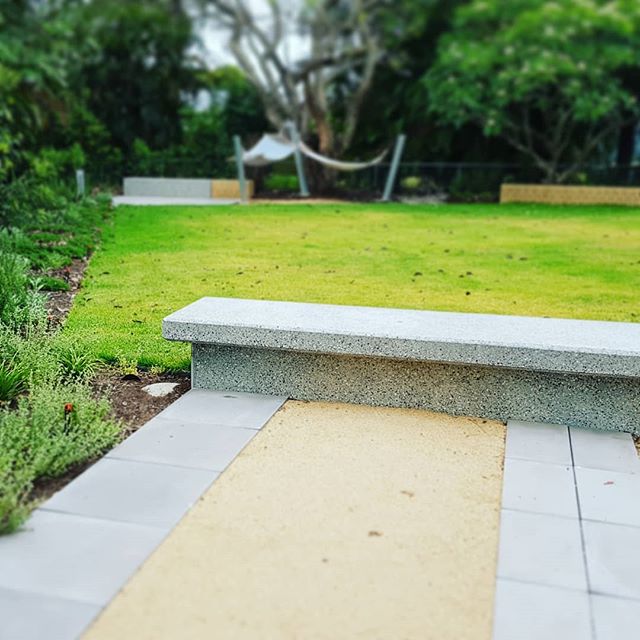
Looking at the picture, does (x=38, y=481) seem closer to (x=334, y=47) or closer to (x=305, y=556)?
(x=305, y=556)

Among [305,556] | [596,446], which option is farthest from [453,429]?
[305,556]

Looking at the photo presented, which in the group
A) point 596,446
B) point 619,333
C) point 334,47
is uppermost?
point 334,47

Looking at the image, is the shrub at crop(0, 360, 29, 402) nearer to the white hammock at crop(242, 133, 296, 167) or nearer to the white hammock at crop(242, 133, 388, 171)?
the white hammock at crop(242, 133, 388, 171)

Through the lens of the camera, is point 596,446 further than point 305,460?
Yes

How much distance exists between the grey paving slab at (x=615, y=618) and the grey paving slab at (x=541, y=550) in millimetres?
108

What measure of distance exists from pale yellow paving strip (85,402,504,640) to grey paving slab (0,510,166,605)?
72 mm

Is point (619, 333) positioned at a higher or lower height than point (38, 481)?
higher

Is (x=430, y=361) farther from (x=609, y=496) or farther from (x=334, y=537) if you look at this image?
(x=334, y=537)

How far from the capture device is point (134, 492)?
3215 mm

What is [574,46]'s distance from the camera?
1883 centimetres

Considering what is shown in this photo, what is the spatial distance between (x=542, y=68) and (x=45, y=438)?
691 inches

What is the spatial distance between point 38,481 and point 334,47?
21.2 metres

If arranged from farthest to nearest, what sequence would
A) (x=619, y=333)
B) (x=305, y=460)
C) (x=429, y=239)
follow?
(x=429, y=239)
(x=619, y=333)
(x=305, y=460)

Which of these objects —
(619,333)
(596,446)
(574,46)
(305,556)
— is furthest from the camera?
(574,46)
